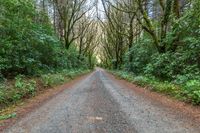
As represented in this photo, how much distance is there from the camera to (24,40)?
13422 mm

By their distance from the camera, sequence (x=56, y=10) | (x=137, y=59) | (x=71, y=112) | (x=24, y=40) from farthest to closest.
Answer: (x=56, y=10), (x=137, y=59), (x=24, y=40), (x=71, y=112)

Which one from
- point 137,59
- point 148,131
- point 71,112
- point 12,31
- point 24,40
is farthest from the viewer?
point 137,59

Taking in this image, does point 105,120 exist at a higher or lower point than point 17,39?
lower

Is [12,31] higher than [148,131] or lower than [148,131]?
higher

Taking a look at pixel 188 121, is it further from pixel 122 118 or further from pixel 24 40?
pixel 24 40

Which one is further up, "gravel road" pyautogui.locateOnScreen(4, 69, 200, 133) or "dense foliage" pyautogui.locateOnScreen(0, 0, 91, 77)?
"dense foliage" pyautogui.locateOnScreen(0, 0, 91, 77)

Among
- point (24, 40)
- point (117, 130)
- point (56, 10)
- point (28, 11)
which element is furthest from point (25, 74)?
point (56, 10)

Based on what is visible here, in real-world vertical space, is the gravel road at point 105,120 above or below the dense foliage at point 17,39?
below

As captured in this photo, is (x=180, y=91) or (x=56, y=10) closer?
(x=180, y=91)

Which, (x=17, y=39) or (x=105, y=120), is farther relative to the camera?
(x=17, y=39)

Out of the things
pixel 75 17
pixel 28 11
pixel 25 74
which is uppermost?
pixel 75 17

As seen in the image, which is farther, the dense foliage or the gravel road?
the dense foliage

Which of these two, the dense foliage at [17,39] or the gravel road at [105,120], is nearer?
the gravel road at [105,120]

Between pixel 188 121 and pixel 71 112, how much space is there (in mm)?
3129
